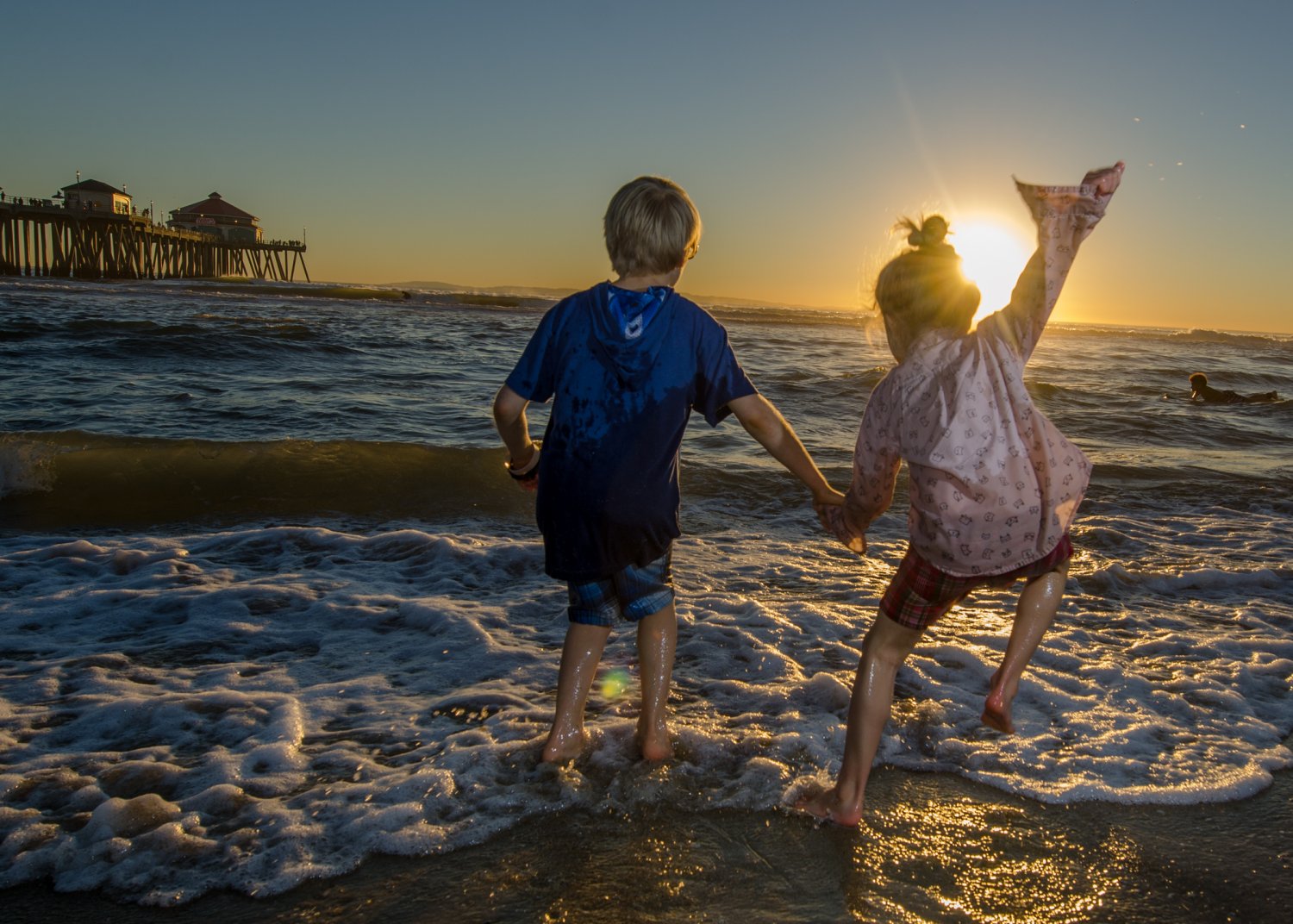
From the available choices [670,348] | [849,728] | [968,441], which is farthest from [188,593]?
[968,441]

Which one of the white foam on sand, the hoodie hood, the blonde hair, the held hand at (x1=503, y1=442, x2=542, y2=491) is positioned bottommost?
the white foam on sand

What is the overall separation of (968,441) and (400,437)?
662 centimetres

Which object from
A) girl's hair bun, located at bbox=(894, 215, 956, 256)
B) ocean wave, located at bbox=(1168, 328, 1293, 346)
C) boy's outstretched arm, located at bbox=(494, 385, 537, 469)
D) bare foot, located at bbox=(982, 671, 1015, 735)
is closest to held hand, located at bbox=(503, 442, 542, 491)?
boy's outstretched arm, located at bbox=(494, 385, 537, 469)

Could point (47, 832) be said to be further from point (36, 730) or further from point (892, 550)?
point (892, 550)

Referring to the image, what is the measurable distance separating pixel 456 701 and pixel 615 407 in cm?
138

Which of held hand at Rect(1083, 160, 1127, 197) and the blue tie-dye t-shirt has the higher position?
held hand at Rect(1083, 160, 1127, 197)

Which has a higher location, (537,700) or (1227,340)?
(1227,340)

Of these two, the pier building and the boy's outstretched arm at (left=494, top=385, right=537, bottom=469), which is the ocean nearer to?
the boy's outstretched arm at (left=494, top=385, right=537, bottom=469)

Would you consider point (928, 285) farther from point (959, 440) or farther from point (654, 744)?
point (654, 744)

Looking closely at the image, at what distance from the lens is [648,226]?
246 centimetres

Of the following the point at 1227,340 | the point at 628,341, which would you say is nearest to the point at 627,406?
the point at 628,341

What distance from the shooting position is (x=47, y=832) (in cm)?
230

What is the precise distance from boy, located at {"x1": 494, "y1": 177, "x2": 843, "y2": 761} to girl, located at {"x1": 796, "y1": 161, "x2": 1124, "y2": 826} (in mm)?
355

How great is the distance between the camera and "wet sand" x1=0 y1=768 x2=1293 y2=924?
203cm
